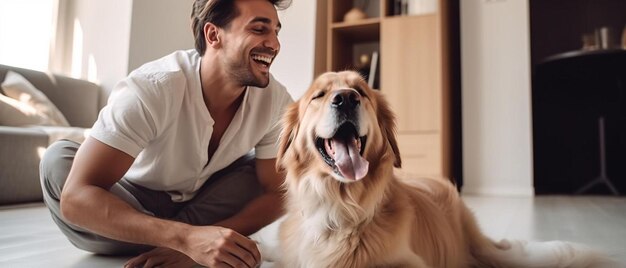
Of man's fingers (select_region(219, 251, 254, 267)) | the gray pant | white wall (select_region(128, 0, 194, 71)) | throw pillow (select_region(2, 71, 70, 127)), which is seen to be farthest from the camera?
white wall (select_region(128, 0, 194, 71))

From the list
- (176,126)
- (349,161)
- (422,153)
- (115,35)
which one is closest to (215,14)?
(176,126)

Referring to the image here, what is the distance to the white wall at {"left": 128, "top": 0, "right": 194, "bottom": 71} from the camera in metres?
3.94

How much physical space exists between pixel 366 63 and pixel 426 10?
0.72 meters

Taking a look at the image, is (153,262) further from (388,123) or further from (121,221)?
(388,123)

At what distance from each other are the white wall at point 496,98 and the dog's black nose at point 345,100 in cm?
304

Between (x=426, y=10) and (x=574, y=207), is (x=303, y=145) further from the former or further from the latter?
(x=426, y=10)

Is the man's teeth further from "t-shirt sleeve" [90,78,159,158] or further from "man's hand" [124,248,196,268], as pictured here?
"man's hand" [124,248,196,268]

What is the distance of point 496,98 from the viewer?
3781mm

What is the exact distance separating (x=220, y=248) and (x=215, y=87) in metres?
0.58

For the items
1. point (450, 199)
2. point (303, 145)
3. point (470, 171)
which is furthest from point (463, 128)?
point (303, 145)

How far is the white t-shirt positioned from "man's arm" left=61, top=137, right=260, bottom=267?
49mm

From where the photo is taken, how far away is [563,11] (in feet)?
13.4

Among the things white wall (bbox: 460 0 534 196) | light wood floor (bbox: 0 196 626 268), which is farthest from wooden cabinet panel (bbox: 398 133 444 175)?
light wood floor (bbox: 0 196 626 268)

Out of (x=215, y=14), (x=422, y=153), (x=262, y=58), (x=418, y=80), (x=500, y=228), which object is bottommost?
(x=500, y=228)
